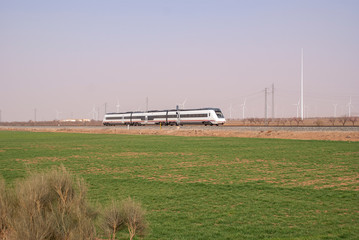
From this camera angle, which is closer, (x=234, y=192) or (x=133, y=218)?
(x=133, y=218)

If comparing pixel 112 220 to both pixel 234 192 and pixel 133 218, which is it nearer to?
pixel 133 218

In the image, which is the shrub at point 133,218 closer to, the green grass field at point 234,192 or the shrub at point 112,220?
the shrub at point 112,220

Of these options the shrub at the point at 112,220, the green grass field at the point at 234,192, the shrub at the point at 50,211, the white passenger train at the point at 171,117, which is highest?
the white passenger train at the point at 171,117

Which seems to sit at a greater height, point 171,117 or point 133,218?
point 171,117

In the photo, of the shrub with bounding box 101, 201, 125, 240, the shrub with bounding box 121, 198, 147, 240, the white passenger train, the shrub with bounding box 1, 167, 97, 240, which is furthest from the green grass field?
the white passenger train

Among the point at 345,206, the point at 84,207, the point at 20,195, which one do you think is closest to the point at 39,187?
the point at 20,195

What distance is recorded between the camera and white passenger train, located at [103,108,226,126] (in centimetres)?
6419

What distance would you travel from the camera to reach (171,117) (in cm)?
7162

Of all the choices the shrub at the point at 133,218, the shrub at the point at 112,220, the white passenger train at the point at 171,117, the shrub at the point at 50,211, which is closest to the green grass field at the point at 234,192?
the shrub at the point at 133,218

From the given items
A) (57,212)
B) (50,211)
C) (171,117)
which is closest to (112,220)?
(57,212)

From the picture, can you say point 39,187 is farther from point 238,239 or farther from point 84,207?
point 238,239

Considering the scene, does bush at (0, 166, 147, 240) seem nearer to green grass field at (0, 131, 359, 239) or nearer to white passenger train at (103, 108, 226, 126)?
green grass field at (0, 131, 359, 239)

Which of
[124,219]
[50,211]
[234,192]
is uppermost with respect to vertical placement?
[50,211]

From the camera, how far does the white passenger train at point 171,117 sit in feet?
211
